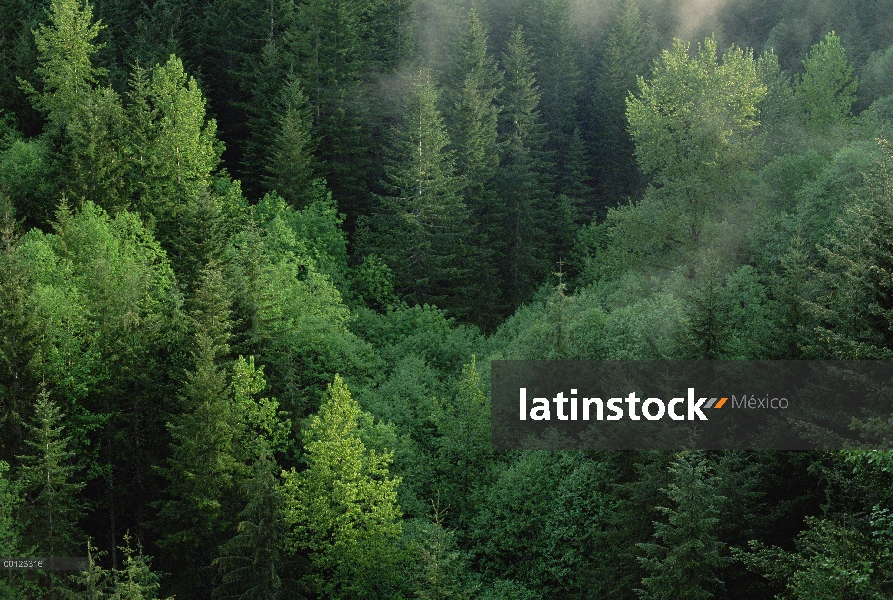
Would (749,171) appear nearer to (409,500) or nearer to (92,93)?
(409,500)

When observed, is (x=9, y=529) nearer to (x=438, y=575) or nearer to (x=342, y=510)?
(x=342, y=510)

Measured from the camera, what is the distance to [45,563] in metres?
42.6

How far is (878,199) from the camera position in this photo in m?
29.3

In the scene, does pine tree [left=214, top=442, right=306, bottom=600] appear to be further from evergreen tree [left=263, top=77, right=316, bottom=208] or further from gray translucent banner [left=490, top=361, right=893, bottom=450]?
evergreen tree [left=263, top=77, right=316, bottom=208]

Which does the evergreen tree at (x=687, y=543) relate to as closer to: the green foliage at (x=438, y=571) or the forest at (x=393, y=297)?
the forest at (x=393, y=297)

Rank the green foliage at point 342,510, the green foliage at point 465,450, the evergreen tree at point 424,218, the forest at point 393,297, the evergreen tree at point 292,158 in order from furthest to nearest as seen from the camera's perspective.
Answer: the evergreen tree at point 292,158, the evergreen tree at point 424,218, the green foliage at point 465,450, the green foliage at point 342,510, the forest at point 393,297

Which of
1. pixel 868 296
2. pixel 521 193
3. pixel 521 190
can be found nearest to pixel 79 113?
pixel 521 193

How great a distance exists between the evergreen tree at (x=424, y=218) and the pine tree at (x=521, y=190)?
552 cm

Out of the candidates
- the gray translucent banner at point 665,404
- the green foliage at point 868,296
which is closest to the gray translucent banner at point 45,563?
the gray translucent banner at point 665,404

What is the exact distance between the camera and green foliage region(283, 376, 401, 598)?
142ft

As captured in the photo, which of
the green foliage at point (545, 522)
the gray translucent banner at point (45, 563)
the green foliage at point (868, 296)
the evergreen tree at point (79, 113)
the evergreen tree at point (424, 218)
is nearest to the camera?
the green foliage at point (868, 296)

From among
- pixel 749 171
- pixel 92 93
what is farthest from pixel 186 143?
pixel 749 171

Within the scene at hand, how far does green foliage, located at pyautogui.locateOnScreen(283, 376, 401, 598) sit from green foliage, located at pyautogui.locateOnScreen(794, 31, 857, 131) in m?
44.2

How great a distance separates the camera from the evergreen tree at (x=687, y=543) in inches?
1307
